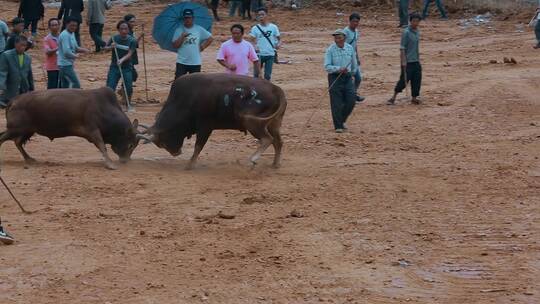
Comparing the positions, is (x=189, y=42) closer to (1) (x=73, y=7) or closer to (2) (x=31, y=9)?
(1) (x=73, y=7)

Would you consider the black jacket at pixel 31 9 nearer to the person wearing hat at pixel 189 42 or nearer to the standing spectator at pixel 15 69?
the standing spectator at pixel 15 69

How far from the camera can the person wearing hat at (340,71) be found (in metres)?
17.2

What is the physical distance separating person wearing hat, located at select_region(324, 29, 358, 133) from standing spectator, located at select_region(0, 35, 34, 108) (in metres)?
4.69

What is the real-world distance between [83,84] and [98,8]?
4.13 metres

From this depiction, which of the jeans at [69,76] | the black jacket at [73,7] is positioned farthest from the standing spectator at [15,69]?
the black jacket at [73,7]

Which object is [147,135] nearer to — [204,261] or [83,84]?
[204,261]

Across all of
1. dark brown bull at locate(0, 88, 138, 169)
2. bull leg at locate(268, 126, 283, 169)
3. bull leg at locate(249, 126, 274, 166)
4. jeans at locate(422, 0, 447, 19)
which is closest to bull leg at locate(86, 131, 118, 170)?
dark brown bull at locate(0, 88, 138, 169)

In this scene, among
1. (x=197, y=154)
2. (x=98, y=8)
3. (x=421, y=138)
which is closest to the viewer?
(x=197, y=154)

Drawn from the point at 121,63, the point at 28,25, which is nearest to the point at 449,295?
the point at 121,63

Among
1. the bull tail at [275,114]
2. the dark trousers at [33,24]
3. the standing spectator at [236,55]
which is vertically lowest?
the dark trousers at [33,24]

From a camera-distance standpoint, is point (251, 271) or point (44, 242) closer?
point (251, 271)

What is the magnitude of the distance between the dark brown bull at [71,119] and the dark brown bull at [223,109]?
0.42 metres

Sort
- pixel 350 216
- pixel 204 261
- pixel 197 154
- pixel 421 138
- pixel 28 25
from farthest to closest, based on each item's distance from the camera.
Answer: pixel 28 25 < pixel 421 138 < pixel 197 154 < pixel 350 216 < pixel 204 261

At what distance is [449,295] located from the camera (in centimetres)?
970
